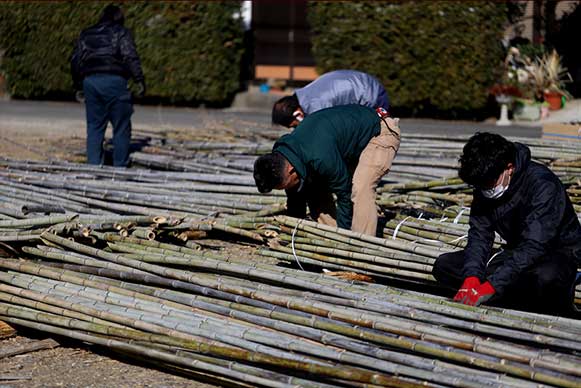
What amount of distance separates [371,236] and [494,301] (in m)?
0.84

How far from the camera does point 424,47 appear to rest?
14.2 metres

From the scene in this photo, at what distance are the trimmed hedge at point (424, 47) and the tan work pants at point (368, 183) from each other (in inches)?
346

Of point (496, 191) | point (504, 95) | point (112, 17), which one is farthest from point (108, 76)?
point (504, 95)

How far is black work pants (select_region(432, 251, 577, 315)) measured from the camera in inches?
177

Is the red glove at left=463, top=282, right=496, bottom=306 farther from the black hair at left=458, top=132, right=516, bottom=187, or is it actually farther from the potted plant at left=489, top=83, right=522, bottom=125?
the potted plant at left=489, top=83, right=522, bottom=125

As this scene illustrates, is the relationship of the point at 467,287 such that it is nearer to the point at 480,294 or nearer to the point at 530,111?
the point at 480,294

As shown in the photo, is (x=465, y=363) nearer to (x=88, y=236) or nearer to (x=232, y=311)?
(x=232, y=311)

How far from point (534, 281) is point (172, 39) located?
1203cm

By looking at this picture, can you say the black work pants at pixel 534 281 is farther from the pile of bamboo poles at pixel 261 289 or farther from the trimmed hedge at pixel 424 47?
the trimmed hedge at pixel 424 47

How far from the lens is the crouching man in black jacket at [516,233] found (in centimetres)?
435

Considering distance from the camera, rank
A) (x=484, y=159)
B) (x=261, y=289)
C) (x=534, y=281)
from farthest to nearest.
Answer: (x=261, y=289) → (x=534, y=281) → (x=484, y=159)

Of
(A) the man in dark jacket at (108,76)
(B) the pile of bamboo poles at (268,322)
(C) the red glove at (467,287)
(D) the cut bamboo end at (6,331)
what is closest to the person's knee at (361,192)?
(B) the pile of bamboo poles at (268,322)

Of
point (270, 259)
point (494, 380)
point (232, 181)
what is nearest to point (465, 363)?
point (494, 380)

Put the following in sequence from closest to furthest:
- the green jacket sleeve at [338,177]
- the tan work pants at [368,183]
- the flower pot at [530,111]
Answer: the green jacket sleeve at [338,177] < the tan work pants at [368,183] < the flower pot at [530,111]
